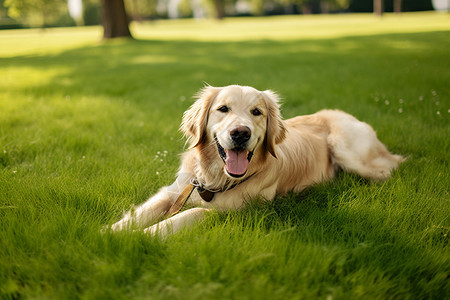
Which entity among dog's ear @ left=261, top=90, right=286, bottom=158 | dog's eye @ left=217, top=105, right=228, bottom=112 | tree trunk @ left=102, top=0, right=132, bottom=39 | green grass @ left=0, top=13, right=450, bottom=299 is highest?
tree trunk @ left=102, top=0, right=132, bottom=39

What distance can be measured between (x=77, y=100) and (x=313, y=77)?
5.79m

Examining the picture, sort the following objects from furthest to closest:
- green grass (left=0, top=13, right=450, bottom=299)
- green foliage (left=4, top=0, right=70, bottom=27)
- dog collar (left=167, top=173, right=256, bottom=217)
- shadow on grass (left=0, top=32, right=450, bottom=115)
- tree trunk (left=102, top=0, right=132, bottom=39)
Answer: green foliage (left=4, top=0, right=70, bottom=27) → tree trunk (left=102, top=0, right=132, bottom=39) → shadow on grass (left=0, top=32, right=450, bottom=115) → dog collar (left=167, top=173, right=256, bottom=217) → green grass (left=0, top=13, right=450, bottom=299)

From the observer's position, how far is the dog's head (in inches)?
105

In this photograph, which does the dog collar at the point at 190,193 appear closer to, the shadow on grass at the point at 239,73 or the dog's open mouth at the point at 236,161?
the dog's open mouth at the point at 236,161

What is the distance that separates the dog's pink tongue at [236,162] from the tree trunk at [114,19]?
19895mm

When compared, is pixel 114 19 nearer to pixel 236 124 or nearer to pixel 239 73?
pixel 239 73

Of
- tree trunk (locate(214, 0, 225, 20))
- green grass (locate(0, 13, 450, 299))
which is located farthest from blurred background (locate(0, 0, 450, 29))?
green grass (locate(0, 13, 450, 299))

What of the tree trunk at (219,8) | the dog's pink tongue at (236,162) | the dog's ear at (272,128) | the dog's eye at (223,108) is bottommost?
the dog's pink tongue at (236,162)

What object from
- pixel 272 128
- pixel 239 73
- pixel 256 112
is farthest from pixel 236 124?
pixel 239 73

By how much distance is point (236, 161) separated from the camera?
2.71m

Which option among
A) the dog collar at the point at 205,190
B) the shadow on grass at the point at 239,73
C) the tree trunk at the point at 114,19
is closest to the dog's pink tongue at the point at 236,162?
the dog collar at the point at 205,190

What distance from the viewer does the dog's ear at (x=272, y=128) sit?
305cm

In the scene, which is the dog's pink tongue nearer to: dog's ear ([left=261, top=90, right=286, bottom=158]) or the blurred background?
dog's ear ([left=261, top=90, right=286, bottom=158])

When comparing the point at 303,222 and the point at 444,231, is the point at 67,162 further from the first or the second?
the point at 444,231
